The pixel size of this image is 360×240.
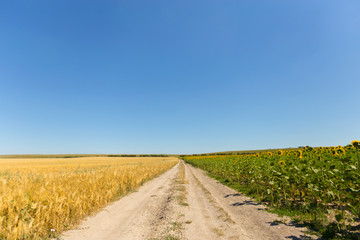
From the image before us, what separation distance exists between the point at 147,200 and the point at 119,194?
2.68 meters

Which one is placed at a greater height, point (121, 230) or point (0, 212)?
point (0, 212)

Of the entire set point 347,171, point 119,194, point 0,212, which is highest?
point 347,171

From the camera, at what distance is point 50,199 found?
6180 millimetres

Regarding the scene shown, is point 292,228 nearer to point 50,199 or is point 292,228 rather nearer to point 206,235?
point 206,235

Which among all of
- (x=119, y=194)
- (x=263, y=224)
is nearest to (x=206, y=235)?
(x=263, y=224)

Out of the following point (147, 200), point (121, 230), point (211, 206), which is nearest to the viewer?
point (121, 230)

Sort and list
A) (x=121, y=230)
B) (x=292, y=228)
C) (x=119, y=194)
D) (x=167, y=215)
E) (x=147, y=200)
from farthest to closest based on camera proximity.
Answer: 1. (x=119, y=194)
2. (x=147, y=200)
3. (x=167, y=215)
4. (x=121, y=230)
5. (x=292, y=228)

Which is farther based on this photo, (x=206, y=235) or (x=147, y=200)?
(x=147, y=200)

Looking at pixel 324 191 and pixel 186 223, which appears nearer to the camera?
pixel 186 223

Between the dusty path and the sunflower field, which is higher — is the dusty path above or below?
below

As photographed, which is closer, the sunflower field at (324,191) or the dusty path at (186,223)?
the sunflower field at (324,191)

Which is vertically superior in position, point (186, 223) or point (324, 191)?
point (324, 191)

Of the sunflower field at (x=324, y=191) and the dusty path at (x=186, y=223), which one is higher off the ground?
the sunflower field at (x=324, y=191)

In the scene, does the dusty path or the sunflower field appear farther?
the dusty path
